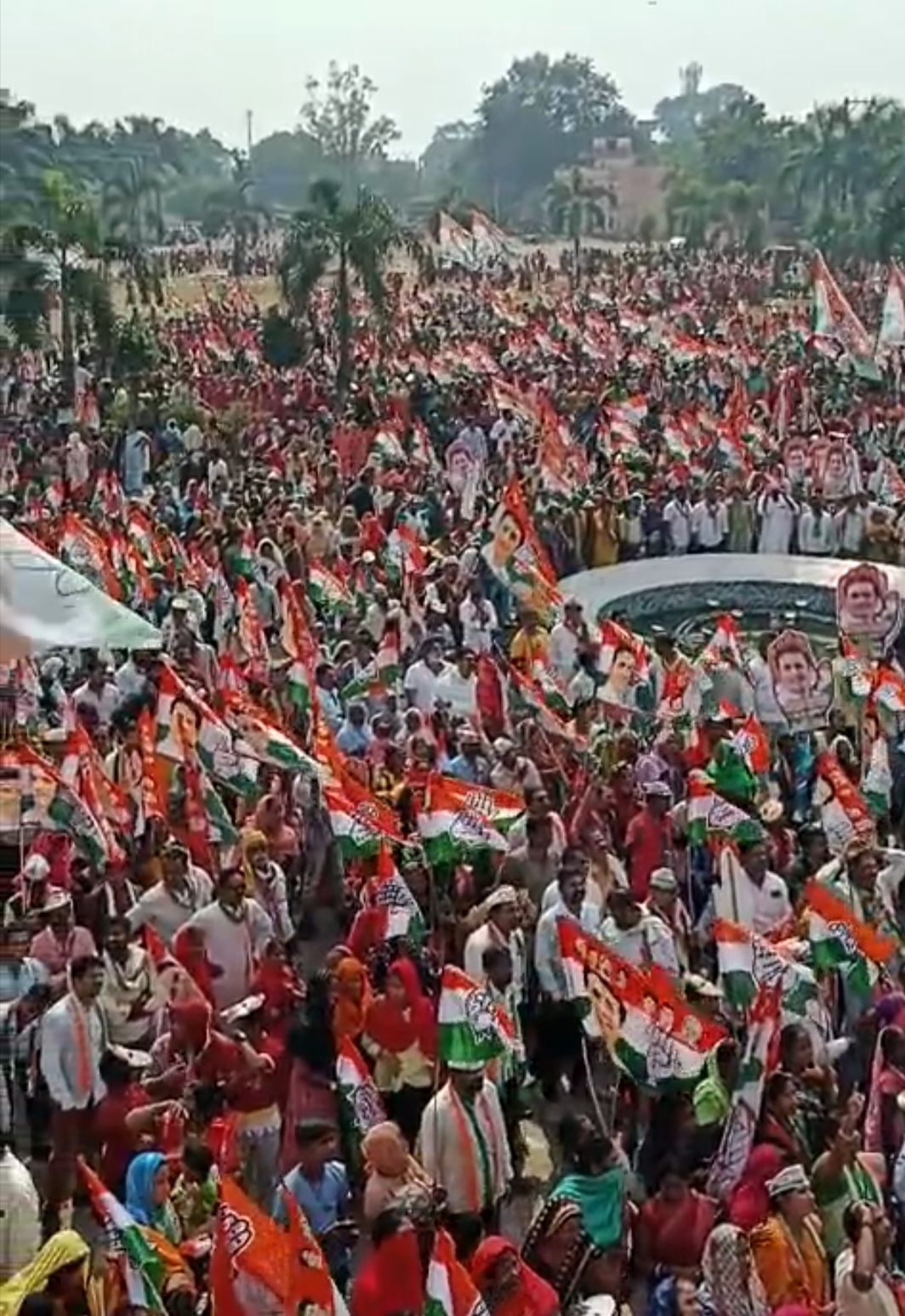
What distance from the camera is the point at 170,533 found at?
1380cm

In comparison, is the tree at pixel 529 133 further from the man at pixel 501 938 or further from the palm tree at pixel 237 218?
the man at pixel 501 938

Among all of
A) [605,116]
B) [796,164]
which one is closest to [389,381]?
[796,164]

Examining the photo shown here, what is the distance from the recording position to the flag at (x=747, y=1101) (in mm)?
5750

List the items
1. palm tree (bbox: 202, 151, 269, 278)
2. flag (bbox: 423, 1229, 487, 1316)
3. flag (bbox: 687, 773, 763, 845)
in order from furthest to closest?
palm tree (bbox: 202, 151, 269, 278) → flag (bbox: 687, 773, 763, 845) → flag (bbox: 423, 1229, 487, 1316)

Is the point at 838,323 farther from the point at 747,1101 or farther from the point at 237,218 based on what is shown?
the point at 237,218

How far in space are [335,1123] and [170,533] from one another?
8062 mm

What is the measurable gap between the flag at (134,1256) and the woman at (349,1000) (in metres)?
1.46

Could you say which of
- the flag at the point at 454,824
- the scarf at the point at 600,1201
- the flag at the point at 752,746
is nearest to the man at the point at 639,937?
the flag at the point at 454,824

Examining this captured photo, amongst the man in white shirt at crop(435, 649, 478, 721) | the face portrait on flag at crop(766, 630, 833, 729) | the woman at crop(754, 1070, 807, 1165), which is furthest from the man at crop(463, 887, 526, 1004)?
the face portrait on flag at crop(766, 630, 833, 729)

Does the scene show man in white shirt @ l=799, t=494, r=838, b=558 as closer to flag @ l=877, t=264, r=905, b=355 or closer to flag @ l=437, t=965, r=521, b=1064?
flag @ l=877, t=264, r=905, b=355

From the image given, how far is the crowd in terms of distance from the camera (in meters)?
5.27

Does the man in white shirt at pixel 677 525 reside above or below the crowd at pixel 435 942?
below

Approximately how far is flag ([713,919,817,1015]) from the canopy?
217 cm

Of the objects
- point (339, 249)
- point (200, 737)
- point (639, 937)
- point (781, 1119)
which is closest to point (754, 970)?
point (639, 937)
